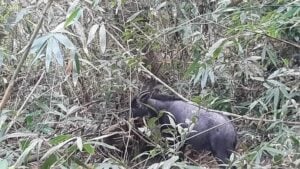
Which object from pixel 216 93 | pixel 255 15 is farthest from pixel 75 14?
pixel 216 93

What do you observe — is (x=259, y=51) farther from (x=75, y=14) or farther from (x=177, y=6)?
(x=75, y=14)

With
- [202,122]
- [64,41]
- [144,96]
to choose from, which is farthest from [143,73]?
[64,41]

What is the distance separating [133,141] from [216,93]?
77 cm

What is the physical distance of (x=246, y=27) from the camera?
221 cm

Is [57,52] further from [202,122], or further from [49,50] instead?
[202,122]

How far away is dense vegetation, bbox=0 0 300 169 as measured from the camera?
8.93 feet

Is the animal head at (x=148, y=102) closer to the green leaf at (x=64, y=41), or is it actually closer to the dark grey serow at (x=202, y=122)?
the dark grey serow at (x=202, y=122)

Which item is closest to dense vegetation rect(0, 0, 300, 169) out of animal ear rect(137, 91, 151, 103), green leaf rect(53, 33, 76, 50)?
animal ear rect(137, 91, 151, 103)

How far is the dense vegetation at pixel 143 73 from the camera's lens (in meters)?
2.72

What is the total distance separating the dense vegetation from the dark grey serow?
86 mm

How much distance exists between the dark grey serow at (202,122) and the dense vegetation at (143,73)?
0.28 feet

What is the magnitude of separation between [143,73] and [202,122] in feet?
1.80

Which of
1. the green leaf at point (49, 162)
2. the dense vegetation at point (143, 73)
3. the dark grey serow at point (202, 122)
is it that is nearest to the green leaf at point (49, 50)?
the green leaf at point (49, 162)

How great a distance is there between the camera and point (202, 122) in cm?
377
